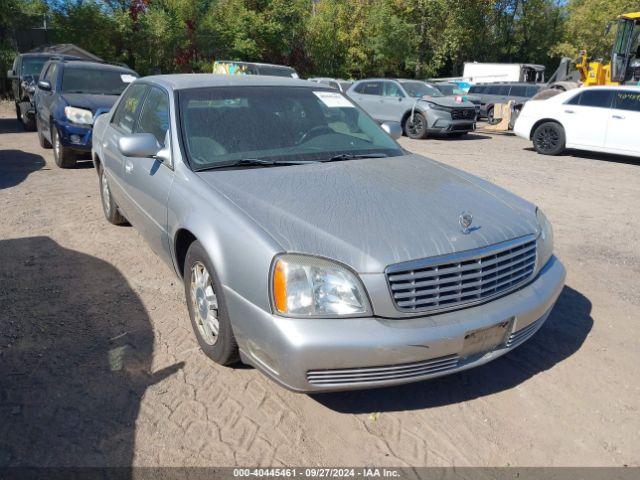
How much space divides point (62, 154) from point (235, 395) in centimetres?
671

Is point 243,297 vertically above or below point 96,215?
above

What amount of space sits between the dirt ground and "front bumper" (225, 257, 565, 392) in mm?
343

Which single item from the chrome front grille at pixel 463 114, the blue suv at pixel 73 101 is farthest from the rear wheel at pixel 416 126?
the blue suv at pixel 73 101

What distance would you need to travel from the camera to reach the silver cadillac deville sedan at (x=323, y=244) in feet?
8.06

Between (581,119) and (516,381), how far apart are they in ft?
33.3

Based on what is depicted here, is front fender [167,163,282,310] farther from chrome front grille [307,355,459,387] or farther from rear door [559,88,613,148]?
rear door [559,88,613,148]

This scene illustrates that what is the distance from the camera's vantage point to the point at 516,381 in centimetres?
315

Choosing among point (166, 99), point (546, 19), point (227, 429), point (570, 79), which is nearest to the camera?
point (227, 429)

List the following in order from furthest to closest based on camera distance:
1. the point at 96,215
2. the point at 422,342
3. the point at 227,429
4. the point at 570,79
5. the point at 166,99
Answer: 1. the point at 570,79
2. the point at 96,215
3. the point at 166,99
4. the point at 227,429
5. the point at 422,342

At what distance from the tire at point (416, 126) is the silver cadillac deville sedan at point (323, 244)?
11027 millimetres

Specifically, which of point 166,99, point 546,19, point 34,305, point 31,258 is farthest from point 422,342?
point 546,19

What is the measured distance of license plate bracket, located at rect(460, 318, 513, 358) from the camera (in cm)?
261

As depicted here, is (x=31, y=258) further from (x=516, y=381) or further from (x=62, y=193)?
(x=516, y=381)

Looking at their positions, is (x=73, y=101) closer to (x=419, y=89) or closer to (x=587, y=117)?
(x=587, y=117)
